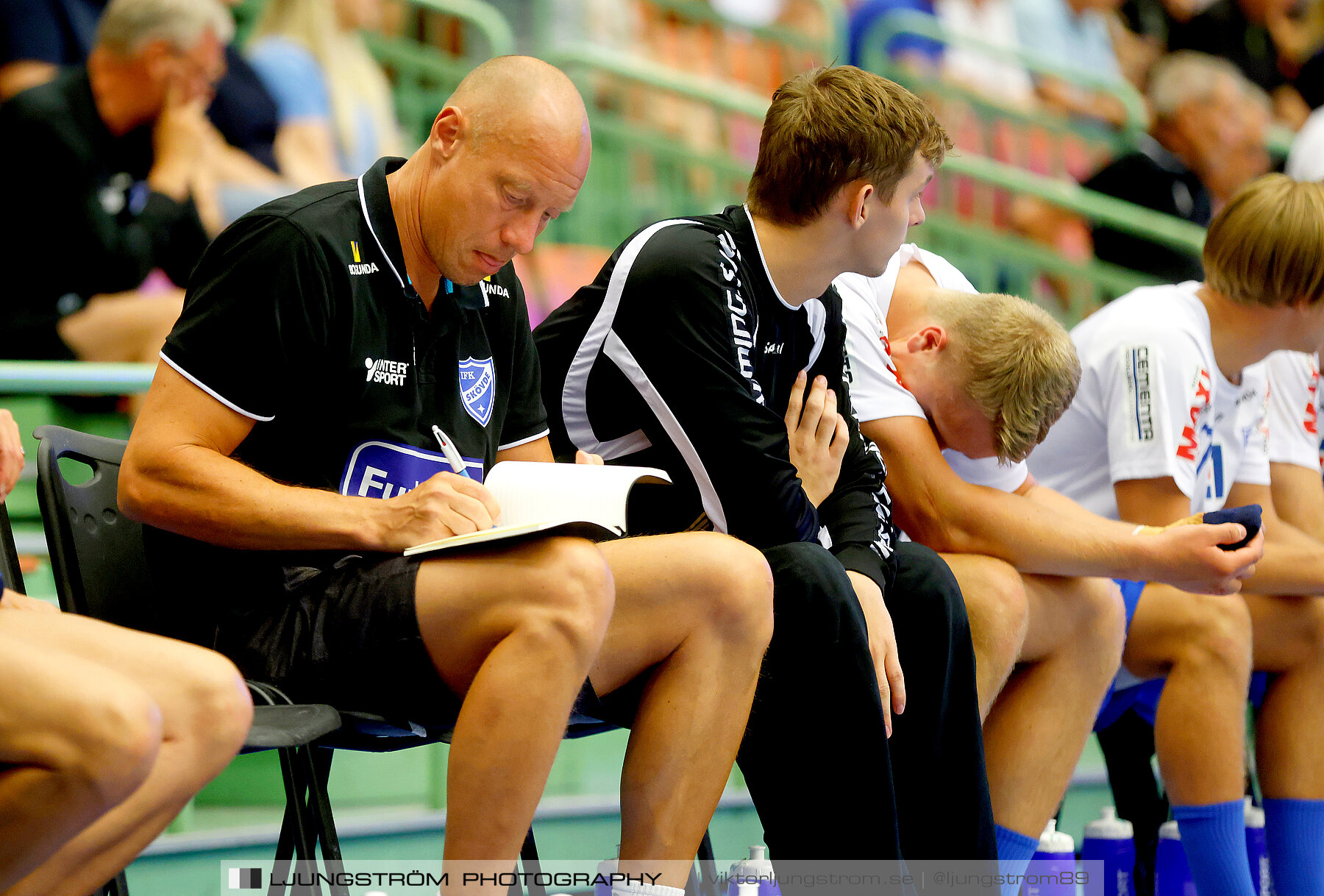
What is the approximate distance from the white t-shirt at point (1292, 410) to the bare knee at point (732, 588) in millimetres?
1946

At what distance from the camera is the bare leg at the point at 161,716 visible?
1.14 meters

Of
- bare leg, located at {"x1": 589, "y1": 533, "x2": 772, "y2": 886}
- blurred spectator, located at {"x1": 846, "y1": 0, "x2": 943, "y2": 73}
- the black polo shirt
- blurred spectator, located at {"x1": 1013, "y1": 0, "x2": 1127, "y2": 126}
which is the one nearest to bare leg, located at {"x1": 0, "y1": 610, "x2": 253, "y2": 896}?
the black polo shirt

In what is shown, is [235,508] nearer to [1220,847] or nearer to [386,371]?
[386,371]

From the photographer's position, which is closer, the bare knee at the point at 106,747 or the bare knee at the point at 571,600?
the bare knee at the point at 106,747

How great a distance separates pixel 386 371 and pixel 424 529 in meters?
0.26

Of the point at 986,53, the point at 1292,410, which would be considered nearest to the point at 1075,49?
the point at 986,53

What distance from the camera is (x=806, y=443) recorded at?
194 cm

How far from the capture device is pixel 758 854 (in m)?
2.01

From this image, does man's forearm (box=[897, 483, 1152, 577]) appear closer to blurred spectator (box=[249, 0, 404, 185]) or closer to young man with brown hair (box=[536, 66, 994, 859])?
young man with brown hair (box=[536, 66, 994, 859])

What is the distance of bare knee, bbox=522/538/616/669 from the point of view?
52.1 inches

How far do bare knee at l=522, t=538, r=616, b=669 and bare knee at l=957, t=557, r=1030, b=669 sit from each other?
85cm

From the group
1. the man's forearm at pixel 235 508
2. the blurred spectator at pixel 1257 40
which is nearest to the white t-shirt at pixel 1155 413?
the man's forearm at pixel 235 508

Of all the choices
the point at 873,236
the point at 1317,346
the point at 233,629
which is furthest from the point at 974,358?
the point at 233,629

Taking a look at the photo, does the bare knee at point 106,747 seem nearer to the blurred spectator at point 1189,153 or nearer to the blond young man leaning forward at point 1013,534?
the blond young man leaning forward at point 1013,534
